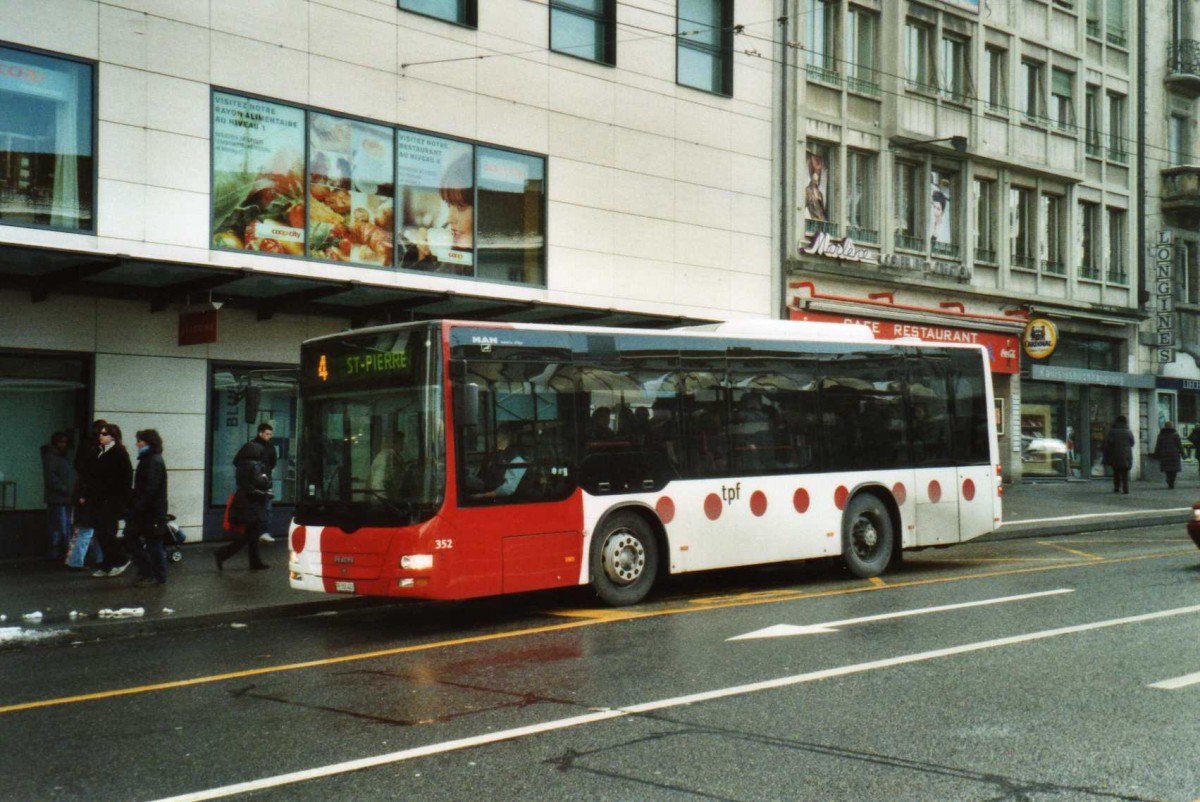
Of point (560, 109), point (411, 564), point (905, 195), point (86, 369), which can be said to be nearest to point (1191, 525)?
point (411, 564)

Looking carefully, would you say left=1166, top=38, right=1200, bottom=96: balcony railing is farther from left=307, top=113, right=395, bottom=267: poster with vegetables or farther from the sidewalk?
left=307, top=113, right=395, bottom=267: poster with vegetables

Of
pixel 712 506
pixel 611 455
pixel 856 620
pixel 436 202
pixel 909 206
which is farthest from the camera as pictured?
pixel 909 206

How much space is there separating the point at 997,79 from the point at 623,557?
24.0 meters

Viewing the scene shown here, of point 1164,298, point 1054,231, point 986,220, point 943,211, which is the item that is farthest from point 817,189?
point 1164,298

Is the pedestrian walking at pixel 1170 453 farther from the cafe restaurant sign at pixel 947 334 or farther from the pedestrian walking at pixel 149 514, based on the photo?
the pedestrian walking at pixel 149 514

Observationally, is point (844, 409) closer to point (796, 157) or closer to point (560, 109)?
point (560, 109)

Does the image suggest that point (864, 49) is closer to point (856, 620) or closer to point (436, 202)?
point (436, 202)

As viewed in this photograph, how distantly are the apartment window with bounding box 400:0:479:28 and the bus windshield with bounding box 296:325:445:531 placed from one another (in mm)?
9792

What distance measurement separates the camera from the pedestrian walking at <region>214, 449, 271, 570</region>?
50.5 ft

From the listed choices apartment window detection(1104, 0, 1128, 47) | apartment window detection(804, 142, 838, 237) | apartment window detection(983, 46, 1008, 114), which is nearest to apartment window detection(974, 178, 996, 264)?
apartment window detection(983, 46, 1008, 114)

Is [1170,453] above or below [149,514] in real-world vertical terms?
above

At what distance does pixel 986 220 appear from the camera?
32.2 m

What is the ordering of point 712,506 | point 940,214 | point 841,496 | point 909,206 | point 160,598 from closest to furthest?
point 160,598 → point 712,506 → point 841,496 → point 909,206 → point 940,214

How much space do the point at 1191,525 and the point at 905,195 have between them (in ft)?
53.9
